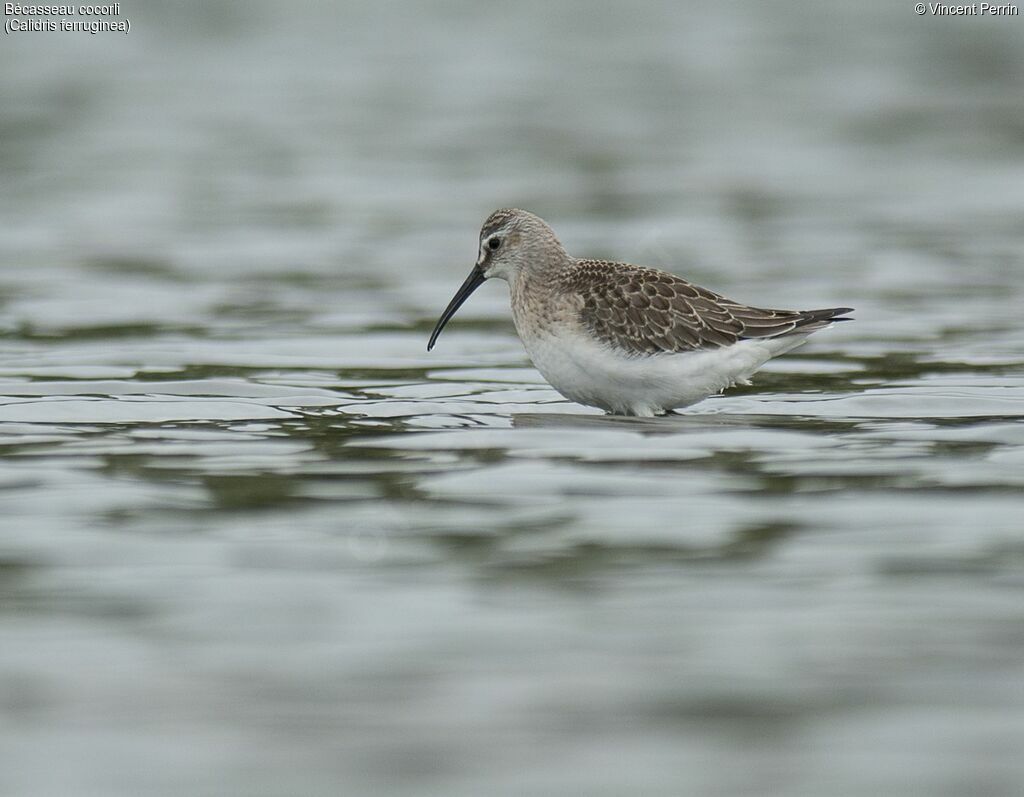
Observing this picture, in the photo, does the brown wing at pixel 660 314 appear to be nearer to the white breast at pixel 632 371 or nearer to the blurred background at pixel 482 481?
the white breast at pixel 632 371

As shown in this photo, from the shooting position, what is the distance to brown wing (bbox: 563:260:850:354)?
1203 cm

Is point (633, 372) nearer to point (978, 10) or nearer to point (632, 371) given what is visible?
point (632, 371)

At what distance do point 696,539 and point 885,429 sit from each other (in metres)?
3.20

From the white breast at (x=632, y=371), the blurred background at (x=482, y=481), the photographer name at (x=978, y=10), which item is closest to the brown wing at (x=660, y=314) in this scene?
the white breast at (x=632, y=371)

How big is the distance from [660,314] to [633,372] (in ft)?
1.78

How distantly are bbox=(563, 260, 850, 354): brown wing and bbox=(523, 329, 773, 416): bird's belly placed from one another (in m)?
0.08

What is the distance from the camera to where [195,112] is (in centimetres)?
2898

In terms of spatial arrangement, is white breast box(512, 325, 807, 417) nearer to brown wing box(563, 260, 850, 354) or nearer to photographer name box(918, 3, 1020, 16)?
brown wing box(563, 260, 850, 354)

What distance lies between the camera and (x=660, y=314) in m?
12.2

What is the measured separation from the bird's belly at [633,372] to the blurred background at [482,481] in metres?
0.27

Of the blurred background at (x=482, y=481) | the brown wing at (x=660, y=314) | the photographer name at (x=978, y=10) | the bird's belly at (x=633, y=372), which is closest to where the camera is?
the blurred background at (x=482, y=481)

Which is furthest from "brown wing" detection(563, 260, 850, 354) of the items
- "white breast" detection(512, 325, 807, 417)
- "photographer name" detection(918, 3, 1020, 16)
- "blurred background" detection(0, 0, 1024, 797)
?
"photographer name" detection(918, 3, 1020, 16)

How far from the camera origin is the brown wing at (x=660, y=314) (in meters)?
12.0

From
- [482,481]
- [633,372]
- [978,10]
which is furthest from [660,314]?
[978,10]
